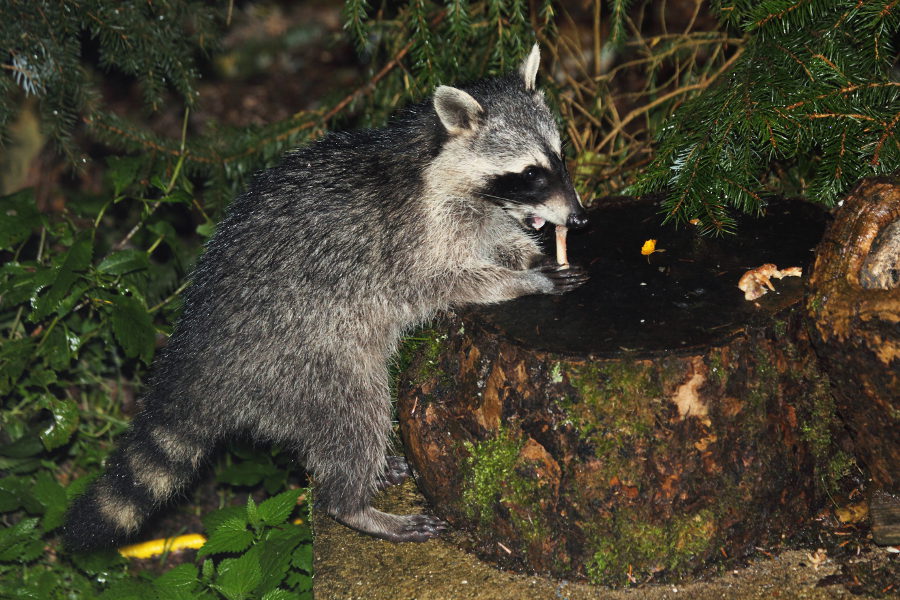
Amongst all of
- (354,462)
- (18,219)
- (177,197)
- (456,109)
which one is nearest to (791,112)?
(456,109)

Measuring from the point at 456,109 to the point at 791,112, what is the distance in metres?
1.58

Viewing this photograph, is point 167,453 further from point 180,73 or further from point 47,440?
point 180,73

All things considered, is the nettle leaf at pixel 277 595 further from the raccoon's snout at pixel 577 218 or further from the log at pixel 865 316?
the log at pixel 865 316

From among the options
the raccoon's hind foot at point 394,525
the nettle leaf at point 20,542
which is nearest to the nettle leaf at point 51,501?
the nettle leaf at point 20,542

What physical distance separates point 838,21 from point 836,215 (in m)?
1.17

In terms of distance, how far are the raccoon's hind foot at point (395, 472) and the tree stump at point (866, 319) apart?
2.25 m

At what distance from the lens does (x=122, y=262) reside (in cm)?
524

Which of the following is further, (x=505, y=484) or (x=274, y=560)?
(x=274, y=560)

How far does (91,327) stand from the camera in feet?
18.9

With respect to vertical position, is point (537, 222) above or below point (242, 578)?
above

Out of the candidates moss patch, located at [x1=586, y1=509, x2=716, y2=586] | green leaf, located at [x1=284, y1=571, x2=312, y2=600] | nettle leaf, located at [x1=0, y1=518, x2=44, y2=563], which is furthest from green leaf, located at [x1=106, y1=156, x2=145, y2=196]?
moss patch, located at [x1=586, y1=509, x2=716, y2=586]

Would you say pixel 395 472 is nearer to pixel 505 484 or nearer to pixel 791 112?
pixel 505 484

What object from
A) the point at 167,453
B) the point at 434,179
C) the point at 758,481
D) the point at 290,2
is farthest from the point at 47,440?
the point at 290,2

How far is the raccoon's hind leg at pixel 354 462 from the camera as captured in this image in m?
4.21
